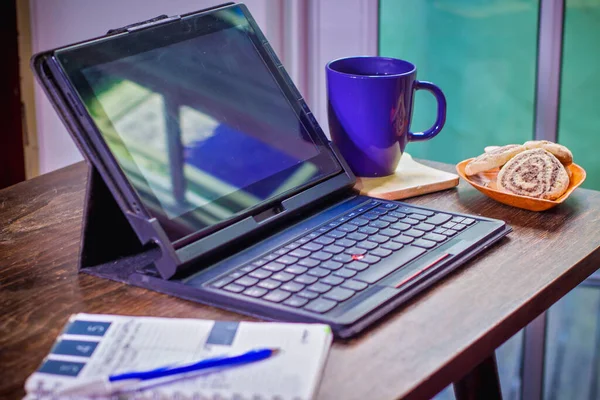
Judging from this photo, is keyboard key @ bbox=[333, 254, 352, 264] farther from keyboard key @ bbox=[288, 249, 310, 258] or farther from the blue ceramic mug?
the blue ceramic mug

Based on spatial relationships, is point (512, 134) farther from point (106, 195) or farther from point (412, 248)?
point (106, 195)

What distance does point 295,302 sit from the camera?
752 mm

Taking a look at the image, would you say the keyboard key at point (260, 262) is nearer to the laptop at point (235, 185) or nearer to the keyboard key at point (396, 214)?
the laptop at point (235, 185)

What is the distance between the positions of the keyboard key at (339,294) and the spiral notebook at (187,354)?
58 millimetres

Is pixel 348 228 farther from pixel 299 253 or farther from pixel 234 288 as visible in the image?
pixel 234 288

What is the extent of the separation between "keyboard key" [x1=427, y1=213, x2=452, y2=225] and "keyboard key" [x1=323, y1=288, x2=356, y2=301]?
→ 212 millimetres

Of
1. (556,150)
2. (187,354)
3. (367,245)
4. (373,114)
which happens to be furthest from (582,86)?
(187,354)

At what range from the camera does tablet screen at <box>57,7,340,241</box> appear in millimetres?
842

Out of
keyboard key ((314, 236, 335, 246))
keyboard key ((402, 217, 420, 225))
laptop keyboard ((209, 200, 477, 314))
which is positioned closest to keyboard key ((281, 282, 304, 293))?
laptop keyboard ((209, 200, 477, 314))

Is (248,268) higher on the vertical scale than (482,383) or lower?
higher

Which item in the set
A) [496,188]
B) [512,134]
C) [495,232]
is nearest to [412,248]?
[495,232]

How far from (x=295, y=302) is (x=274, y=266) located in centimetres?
9

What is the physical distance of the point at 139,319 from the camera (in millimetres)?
740


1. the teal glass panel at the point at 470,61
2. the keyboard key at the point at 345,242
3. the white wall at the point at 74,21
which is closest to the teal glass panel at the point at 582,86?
the teal glass panel at the point at 470,61
